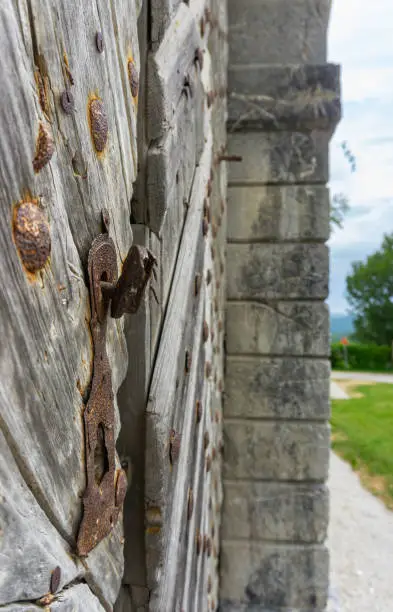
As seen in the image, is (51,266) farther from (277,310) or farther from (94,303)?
(277,310)

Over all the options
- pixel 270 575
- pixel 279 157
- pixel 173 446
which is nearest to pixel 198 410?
pixel 173 446

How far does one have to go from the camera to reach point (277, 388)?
9.56 feet

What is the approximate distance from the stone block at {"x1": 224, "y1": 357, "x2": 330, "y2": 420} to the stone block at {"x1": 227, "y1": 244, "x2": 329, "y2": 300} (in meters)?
0.34

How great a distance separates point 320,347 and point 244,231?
0.71m

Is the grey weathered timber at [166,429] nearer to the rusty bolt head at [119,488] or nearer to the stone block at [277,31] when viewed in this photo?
the rusty bolt head at [119,488]

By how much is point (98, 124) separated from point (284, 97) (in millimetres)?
2276

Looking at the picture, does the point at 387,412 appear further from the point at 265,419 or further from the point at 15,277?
the point at 15,277

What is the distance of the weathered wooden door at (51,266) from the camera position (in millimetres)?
534

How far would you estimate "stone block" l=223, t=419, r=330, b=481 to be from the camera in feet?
9.63

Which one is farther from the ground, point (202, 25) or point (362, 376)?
point (202, 25)

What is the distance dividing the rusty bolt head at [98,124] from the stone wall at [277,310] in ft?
7.10

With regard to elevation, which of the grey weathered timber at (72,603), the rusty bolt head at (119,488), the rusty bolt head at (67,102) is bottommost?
the grey weathered timber at (72,603)

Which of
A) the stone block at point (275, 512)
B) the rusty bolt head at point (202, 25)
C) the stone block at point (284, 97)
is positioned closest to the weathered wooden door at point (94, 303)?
the rusty bolt head at point (202, 25)

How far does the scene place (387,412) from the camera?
11.5 meters
